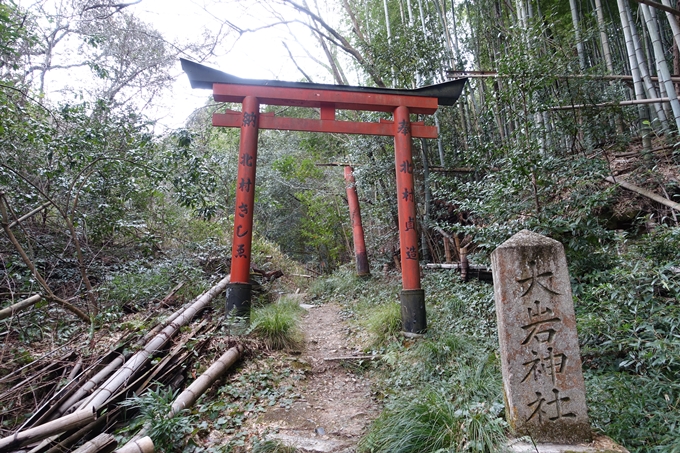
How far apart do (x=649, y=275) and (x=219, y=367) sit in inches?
160

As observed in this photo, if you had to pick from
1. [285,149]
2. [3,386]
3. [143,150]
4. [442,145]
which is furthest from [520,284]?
[285,149]

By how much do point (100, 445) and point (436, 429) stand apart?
2298 mm

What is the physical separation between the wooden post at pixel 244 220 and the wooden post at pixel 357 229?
477cm

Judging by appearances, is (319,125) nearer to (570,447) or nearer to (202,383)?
(202,383)

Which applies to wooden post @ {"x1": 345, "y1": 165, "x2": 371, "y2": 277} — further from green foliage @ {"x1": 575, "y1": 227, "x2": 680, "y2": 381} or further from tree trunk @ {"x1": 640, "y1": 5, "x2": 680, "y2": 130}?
tree trunk @ {"x1": 640, "y1": 5, "x2": 680, "y2": 130}

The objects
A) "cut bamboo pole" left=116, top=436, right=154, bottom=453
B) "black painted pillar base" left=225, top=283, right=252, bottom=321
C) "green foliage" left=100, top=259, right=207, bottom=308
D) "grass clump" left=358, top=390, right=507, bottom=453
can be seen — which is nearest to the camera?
"grass clump" left=358, top=390, right=507, bottom=453

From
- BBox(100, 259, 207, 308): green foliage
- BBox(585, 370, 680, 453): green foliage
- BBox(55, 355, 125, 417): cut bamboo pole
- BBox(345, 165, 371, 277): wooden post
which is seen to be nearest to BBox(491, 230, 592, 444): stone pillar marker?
BBox(585, 370, 680, 453): green foliage

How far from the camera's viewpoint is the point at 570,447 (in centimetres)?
204

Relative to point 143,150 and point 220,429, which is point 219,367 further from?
point 143,150

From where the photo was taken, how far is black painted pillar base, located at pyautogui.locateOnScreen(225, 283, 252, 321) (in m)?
4.66

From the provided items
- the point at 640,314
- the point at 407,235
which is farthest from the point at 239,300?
the point at 640,314

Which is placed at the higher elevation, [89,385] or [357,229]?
[357,229]

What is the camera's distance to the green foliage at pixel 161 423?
8.26ft

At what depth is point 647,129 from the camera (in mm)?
5176
